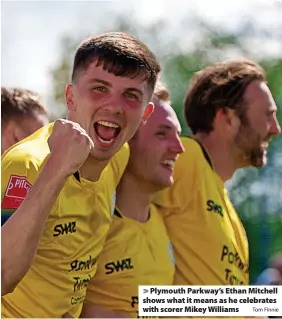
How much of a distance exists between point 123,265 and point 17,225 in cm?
65

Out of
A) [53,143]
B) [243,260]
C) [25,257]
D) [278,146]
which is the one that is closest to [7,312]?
[25,257]

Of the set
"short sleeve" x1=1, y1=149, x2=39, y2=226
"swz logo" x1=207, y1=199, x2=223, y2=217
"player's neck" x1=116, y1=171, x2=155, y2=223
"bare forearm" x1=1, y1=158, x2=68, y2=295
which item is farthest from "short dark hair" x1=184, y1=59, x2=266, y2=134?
"bare forearm" x1=1, y1=158, x2=68, y2=295

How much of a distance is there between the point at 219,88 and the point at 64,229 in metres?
0.86

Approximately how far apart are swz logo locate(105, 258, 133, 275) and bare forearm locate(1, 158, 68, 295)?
1.84 feet

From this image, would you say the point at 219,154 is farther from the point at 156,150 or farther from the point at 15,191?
the point at 15,191

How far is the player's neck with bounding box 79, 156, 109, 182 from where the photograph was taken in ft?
6.08

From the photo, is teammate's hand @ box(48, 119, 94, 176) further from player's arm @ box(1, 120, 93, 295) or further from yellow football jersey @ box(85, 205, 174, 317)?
yellow football jersey @ box(85, 205, 174, 317)

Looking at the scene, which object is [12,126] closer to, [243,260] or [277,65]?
[243,260]

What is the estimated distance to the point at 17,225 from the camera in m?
1.45

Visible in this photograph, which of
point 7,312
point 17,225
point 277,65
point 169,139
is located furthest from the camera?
point 277,65

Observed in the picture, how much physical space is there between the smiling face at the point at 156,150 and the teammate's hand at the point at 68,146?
1.98 feet

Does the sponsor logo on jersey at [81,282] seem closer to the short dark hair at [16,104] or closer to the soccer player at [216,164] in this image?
the soccer player at [216,164]

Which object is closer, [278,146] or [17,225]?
[17,225]

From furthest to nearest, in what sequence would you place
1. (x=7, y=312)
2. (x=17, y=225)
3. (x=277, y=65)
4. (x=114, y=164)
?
1. (x=277, y=65)
2. (x=114, y=164)
3. (x=7, y=312)
4. (x=17, y=225)
